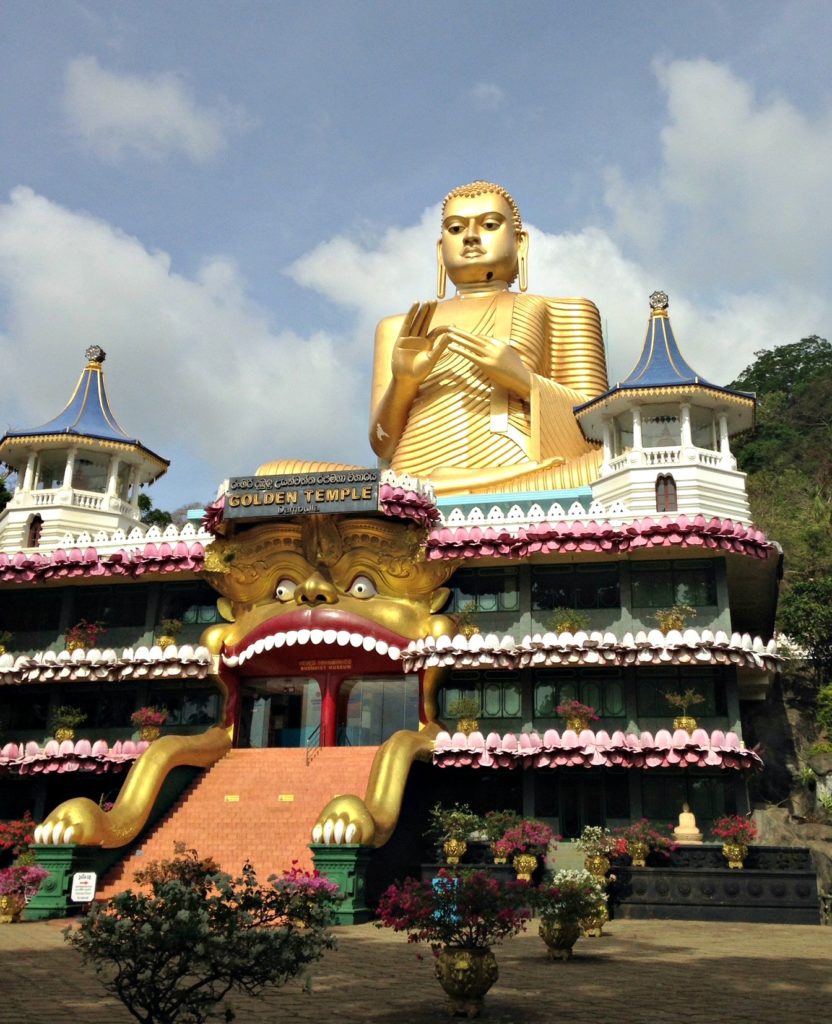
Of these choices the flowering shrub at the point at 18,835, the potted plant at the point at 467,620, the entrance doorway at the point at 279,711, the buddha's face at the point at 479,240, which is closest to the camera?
the flowering shrub at the point at 18,835

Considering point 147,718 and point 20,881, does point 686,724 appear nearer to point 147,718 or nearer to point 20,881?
point 147,718

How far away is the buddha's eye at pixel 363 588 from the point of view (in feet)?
85.3

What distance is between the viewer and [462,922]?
32.7 ft

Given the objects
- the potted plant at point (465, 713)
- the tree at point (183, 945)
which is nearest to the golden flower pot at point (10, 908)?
the potted plant at point (465, 713)

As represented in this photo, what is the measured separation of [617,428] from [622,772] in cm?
968

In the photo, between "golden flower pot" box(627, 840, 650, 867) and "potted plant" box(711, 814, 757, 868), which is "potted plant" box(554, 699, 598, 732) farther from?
"potted plant" box(711, 814, 757, 868)

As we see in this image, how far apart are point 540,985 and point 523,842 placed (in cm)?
933

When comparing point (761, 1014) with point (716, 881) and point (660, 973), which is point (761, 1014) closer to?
point (660, 973)

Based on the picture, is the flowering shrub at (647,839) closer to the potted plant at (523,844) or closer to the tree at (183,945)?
the potted plant at (523,844)

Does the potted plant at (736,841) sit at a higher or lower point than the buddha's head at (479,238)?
lower

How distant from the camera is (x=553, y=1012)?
9609mm

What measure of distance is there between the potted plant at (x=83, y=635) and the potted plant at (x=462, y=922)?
19.2 m

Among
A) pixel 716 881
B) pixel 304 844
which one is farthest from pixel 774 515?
pixel 304 844

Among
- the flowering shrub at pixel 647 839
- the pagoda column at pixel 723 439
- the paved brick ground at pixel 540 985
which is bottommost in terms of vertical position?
the paved brick ground at pixel 540 985
